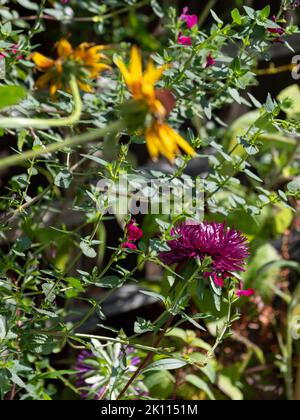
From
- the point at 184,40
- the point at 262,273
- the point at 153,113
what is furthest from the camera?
the point at 262,273

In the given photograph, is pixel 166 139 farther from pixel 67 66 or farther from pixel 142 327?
pixel 142 327

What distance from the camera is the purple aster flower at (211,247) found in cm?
90

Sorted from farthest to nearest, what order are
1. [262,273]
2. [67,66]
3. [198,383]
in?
[262,273]
[198,383]
[67,66]

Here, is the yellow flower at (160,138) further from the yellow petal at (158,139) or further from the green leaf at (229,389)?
the green leaf at (229,389)

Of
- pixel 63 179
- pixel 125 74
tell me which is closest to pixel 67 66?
pixel 63 179

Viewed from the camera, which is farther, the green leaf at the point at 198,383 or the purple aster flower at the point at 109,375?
the green leaf at the point at 198,383

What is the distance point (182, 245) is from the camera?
0.92 meters

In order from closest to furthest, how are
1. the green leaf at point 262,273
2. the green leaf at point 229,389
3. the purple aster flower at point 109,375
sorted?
the purple aster flower at point 109,375 < the green leaf at point 229,389 < the green leaf at point 262,273

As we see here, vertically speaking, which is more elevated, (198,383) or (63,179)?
(63,179)

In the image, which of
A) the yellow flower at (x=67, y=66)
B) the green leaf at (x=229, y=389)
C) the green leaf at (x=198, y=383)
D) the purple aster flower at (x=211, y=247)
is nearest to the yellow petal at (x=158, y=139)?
the yellow flower at (x=67, y=66)

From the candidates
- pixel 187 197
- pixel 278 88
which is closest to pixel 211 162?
pixel 187 197

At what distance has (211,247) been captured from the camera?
896 millimetres

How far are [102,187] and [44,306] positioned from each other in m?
0.21
